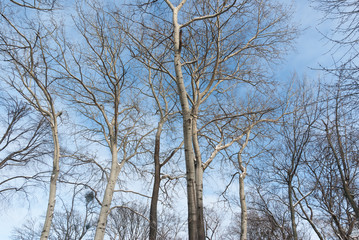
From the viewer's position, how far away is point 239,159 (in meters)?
10.6

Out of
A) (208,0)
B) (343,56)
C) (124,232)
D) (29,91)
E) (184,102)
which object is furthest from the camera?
(124,232)

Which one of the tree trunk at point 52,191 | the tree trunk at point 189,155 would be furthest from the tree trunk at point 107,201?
the tree trunk at point 189,155

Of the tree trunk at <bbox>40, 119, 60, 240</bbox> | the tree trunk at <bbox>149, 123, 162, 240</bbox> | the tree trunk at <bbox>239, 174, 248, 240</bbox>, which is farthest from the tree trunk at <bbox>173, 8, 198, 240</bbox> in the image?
the tree trunk at <bbox>40, 119, 60, 240</bbox>

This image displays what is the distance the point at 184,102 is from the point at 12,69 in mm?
7909

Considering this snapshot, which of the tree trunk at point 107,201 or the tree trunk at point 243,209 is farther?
the tree trunk at point 243,209

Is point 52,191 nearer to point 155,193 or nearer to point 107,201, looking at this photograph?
point 107,201

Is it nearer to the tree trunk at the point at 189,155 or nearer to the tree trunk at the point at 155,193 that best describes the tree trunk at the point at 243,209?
the tree trunk at the point at 155,193

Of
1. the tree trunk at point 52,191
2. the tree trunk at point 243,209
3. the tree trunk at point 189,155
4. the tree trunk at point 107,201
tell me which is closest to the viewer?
the tree trunk at point 189,155

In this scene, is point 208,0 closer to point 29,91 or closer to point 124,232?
point 29,91

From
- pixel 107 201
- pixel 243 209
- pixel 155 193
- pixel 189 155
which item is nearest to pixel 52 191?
pixel 107 201

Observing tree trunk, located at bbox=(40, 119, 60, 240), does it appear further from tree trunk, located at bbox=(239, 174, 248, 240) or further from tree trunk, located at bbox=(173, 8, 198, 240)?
tree trunk, located at bbox=(239, 174, 248, 240)

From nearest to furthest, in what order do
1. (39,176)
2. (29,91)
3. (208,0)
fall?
(208,0) → (29,91) → (39,176)

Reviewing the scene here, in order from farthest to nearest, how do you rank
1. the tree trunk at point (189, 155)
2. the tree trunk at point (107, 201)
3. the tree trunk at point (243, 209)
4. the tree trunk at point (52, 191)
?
1. the tree trunk at point (243, 209)
2. the tree trunk at point (52, 191)
3. the tree trunk at point (107, 201)
4. the tree trunk at point (189, 155)

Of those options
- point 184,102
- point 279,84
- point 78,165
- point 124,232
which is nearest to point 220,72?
point 279,84
